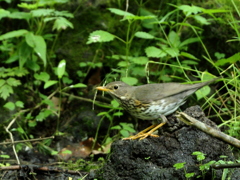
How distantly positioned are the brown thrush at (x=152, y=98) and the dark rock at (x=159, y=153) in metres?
0.37

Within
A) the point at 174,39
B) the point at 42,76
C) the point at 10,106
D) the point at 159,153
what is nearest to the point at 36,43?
the point at 42,76

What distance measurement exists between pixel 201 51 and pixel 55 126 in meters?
2.53

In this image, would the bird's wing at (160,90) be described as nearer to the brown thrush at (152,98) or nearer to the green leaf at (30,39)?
the brown thrush at (152,98)

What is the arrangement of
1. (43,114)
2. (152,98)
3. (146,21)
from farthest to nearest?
(146,21) < (43,114) < (152,98)

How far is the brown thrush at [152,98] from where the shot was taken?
3.98m

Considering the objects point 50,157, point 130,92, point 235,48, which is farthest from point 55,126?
point 235,48

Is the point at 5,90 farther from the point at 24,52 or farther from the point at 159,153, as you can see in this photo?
the point at 159,153

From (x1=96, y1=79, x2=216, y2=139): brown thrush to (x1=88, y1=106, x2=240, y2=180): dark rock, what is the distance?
374mm

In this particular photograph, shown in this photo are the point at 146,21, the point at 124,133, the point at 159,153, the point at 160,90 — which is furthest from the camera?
the point at 146,21

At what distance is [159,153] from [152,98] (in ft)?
2.42

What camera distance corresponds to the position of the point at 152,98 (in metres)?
4.00

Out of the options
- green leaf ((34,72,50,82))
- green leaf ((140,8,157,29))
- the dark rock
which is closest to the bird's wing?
the dark rock

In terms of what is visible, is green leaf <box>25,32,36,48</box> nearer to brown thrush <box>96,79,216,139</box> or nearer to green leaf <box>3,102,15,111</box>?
green leaf <box>3,102,15,111</box>

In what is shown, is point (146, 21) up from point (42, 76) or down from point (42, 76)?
up
